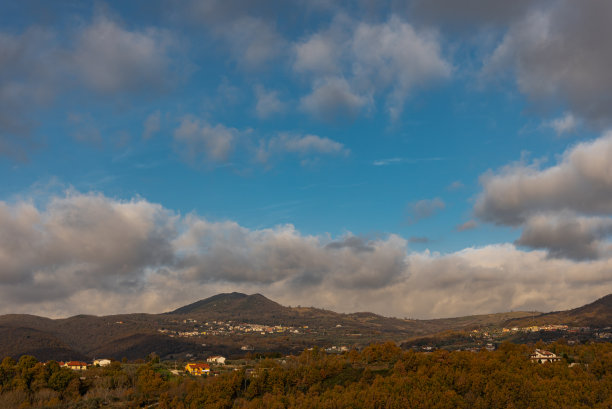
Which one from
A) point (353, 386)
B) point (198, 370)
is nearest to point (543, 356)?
point (353, 386)

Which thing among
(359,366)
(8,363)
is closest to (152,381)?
(8,363)

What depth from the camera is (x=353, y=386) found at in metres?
91.0

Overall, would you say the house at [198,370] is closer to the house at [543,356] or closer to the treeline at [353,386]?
the treeline at [353,386]

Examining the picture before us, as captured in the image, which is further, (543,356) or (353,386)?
(543,356)

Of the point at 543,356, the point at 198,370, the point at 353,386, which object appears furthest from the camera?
the point at 198,370

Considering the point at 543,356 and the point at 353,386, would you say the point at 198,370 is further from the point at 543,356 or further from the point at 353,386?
the point at 543,356

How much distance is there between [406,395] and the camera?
75.9m

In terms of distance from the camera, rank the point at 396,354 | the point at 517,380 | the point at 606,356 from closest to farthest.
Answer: the point at 517,380 → the point at 606,356 → the point at 396,354

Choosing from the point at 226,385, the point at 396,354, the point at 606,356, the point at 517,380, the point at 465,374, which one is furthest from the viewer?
the point at 396,354

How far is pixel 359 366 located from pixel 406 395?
183ft

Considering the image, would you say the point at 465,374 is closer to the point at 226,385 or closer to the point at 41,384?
the point at 226,385

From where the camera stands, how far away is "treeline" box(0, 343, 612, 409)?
73.9 m

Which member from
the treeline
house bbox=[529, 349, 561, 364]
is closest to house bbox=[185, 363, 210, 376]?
the treeline

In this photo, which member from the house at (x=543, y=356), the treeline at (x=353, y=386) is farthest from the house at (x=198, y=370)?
the house at (x=543, y=356)
